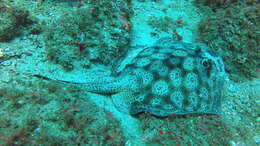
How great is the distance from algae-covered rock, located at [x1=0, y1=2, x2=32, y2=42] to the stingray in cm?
238

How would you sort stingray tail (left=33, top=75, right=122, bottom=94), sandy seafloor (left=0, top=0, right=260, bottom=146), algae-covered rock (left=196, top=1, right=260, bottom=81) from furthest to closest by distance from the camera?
1. algae-covered rock (left=196, top=1, right=260, bottom=81)
2. stingray tail (left=33, top=75, right=122, bottom=94)
3. sandy seafloor (left=0, top=0, right=260, bottom=146)

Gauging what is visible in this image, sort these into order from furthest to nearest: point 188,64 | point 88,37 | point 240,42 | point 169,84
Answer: point 240,42 < point 88,37 < point 188,64 < point 169,84

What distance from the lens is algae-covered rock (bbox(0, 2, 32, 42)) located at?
425 centimetres

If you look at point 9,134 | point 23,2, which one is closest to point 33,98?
point 9,134

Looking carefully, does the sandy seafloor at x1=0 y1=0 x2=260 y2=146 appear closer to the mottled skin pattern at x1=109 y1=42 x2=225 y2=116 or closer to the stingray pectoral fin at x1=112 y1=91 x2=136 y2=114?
the stingray pectoral fin at x1=112 y1=91 x2=136 y2=114

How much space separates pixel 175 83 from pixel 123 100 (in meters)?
1.18

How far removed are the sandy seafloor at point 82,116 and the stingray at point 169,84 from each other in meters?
0.19

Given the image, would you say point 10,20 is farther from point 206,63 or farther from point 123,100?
point 206,63

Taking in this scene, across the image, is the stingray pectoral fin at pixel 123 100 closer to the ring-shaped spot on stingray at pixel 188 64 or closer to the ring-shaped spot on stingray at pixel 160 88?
the ring-shaped spot on stingray at pixel 160 88

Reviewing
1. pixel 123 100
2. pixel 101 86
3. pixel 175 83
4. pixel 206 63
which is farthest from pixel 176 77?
pixel 101 86

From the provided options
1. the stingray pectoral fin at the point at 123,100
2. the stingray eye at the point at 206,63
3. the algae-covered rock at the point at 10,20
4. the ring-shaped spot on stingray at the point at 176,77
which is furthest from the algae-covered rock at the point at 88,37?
the stingray eye at the point at 206,63

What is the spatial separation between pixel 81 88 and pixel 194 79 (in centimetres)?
243

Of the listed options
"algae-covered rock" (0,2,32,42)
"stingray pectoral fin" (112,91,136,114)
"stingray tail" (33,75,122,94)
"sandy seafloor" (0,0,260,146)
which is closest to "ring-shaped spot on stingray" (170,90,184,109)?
"sandy seafloor" (0,0,260,146)

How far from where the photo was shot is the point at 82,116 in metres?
2.95
